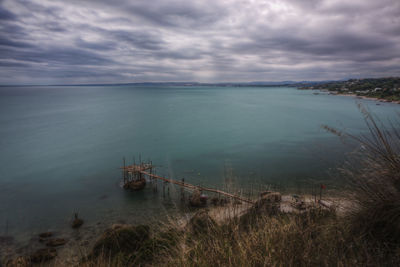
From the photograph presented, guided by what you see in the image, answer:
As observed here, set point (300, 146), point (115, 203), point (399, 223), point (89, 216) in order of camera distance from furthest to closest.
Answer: point (300, 146) < point (115, 203) < point (89, 216) < point (399, 223)

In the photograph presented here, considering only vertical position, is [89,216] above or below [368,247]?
below

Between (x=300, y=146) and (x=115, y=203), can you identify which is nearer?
Answer: (x=115, y=203)

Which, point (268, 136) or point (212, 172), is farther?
point (268, 136)

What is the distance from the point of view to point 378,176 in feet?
10.5

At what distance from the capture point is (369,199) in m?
3.15

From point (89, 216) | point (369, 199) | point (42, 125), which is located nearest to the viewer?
point (369, 199)

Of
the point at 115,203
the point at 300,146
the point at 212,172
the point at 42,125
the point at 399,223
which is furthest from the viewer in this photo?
the point at 42,125

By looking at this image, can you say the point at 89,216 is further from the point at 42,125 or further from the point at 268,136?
the point at 42,125

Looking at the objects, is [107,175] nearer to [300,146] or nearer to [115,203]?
[115,203]

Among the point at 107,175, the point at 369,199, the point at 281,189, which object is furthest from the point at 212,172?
the point at 369,199

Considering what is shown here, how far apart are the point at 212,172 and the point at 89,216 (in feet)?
30.8

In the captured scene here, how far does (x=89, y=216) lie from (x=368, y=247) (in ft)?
42.9

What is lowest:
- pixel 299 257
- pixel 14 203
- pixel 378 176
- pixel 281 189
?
pixel 14 203

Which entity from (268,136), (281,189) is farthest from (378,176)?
(268,136)
